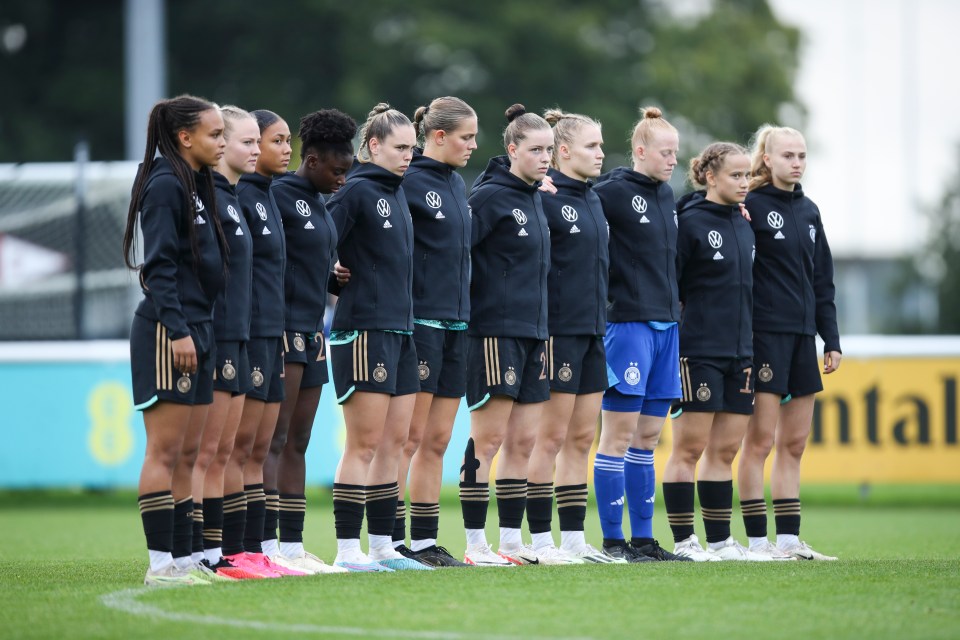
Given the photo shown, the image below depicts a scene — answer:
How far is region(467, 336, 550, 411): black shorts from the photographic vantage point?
812 centimetres

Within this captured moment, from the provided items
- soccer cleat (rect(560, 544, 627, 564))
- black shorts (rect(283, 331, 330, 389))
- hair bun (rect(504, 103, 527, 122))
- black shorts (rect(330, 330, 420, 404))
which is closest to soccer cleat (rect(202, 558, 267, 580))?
black shorts (rect(330, 330, 420, 404))

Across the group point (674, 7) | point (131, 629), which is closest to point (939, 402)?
point (131, 629)

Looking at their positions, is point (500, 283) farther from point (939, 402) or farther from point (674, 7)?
point (674, 7)

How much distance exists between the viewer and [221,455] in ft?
24.5

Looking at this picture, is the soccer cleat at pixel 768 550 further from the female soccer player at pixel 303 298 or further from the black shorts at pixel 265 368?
the black shorts at pixel 265 368

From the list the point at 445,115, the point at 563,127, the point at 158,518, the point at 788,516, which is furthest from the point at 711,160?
the point at 158,518

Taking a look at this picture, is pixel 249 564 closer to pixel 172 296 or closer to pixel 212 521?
pixel 212 521

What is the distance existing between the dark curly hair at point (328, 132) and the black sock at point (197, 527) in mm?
1956

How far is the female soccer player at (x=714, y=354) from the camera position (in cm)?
873

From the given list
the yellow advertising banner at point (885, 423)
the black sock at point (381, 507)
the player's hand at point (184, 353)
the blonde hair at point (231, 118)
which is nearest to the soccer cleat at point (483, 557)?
the black sock at point (381, 507)

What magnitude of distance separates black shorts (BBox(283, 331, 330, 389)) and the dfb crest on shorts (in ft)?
8.31

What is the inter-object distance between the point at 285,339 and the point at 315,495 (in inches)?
321

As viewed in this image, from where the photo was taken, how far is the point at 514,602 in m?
6.58

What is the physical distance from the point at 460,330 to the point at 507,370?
0.33 meters
